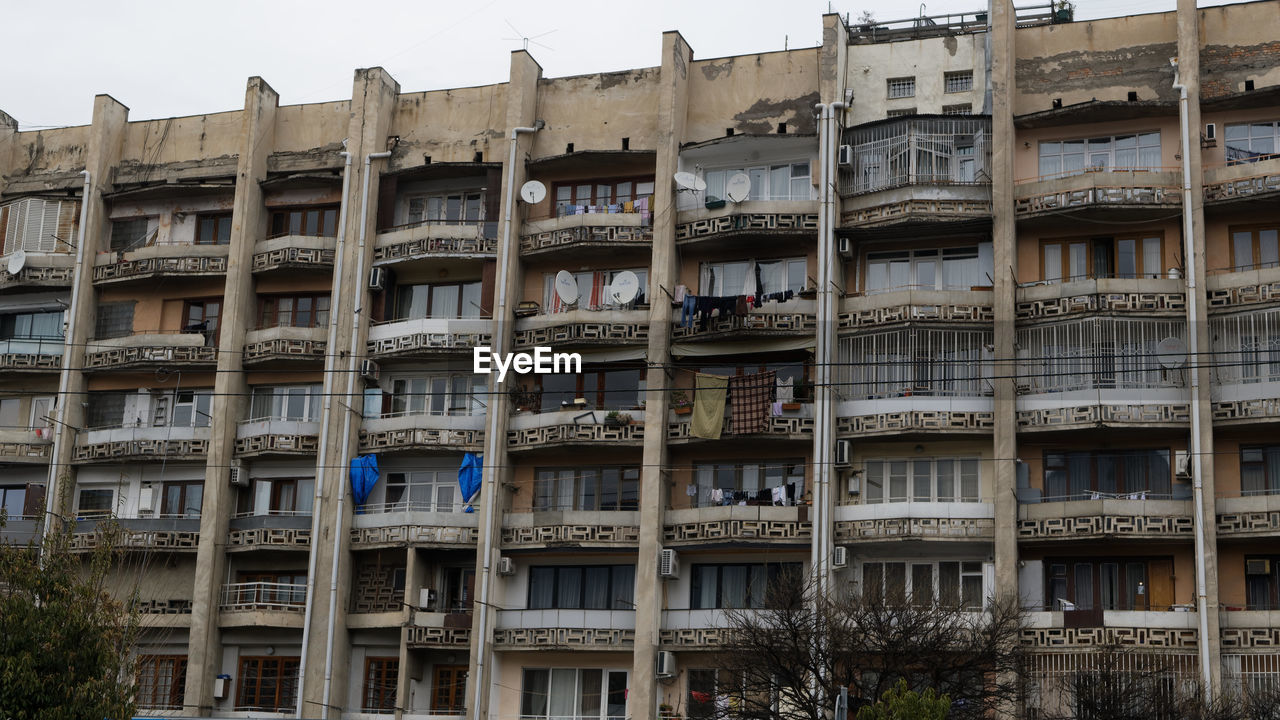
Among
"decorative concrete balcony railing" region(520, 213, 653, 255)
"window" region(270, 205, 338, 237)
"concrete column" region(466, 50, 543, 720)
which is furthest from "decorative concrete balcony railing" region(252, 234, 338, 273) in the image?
"decorative concrete balcony railing" region(520, 213, 653, 255)

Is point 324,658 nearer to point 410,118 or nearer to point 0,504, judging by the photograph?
point 0,504

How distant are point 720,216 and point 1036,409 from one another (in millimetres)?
10616

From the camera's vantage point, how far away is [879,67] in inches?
1956

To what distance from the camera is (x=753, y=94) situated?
1980 inches

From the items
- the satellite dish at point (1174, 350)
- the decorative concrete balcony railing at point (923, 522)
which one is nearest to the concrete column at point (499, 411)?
the decorative concrete balcony railing at point (923, 522)

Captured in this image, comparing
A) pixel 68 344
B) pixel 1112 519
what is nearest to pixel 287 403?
pixel 68 344

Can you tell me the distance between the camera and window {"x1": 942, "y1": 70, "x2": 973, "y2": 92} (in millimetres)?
49188

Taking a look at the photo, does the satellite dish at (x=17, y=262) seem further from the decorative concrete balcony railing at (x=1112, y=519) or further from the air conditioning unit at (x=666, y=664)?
the decorative concrete balcony railing at (x=1112, y=519)

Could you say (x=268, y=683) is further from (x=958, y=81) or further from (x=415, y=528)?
(x=958, y=81)

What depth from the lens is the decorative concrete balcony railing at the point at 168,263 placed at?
5338 cm

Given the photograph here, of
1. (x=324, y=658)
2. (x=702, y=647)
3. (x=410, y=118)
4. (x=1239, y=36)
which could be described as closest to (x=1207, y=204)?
(x=1239, y=36)

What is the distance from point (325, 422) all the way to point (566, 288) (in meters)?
8.40

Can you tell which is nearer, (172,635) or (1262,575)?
(1262,575)

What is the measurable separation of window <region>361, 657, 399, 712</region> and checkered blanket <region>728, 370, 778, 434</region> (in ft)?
40.3
